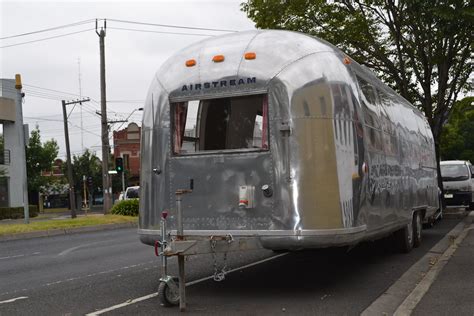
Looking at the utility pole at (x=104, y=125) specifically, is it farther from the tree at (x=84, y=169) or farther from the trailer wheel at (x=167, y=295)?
the tree at (x=84, y=169)

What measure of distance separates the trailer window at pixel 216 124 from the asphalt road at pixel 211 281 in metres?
1.88

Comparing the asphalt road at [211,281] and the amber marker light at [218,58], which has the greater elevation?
the amber marker light at [218,58]

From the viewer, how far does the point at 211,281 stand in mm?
8711

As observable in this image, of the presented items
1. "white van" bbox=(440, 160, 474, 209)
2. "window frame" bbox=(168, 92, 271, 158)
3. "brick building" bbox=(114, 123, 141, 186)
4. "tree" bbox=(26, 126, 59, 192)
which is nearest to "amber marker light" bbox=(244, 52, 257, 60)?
"window frame" bbox=(168, 92, 271, 158)

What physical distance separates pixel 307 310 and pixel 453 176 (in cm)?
1841

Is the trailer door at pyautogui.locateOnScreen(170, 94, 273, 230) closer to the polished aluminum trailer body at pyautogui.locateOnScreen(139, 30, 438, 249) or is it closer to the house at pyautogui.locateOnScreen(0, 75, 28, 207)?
the polished aluminum trailer body at pyautogui.locateOnScreen(139, 30, 438, 249)

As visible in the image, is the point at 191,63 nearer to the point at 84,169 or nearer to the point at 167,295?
the point at 167,295

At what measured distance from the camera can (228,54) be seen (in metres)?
7.40

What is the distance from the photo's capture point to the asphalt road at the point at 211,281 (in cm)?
699

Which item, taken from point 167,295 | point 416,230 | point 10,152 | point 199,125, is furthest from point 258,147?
point 10,152

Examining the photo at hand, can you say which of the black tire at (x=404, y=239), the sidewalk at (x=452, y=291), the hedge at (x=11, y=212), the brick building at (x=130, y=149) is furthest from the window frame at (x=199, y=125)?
the brick building at (x=130, y=149)

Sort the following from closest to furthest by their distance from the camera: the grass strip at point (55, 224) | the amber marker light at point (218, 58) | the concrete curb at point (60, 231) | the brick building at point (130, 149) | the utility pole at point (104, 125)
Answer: the amber marker light at point (218, 58) < the concrete curb at point (60, 231) < the grass strip at point (55, 224) < the utility pole at point (104, 125) < the brick building at point (130, 149)

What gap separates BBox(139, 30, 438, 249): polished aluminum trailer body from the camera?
6.93 metres


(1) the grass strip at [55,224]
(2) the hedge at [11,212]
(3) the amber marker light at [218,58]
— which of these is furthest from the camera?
(2) the hedge at [11,212]
